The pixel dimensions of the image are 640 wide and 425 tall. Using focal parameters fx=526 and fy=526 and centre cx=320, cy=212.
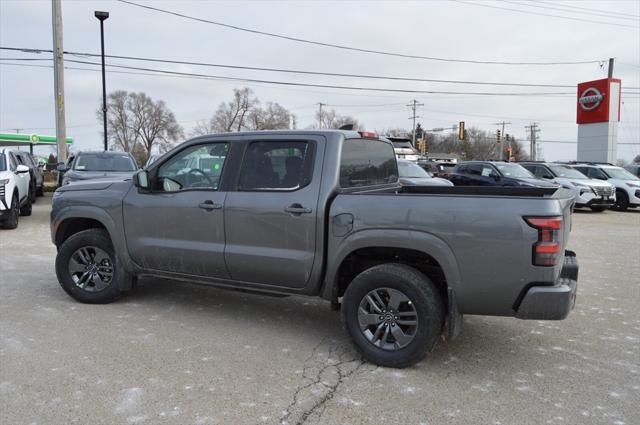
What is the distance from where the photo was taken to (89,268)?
5633 mm

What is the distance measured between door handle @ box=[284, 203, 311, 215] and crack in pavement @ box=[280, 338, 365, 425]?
1.16m

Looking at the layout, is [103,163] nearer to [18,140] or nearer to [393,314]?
[393,314]

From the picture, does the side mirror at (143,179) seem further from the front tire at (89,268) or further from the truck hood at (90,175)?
the truck hood at (90,175)

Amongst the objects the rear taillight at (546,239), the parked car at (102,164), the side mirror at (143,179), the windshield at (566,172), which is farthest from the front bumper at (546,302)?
the windshield at (566,172)

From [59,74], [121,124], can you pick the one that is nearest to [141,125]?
[121,124]

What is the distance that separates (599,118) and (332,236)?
3195 centimetres

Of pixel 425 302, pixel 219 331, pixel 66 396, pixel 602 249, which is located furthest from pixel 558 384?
pixel 602 249

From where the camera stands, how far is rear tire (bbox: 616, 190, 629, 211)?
18.3 m

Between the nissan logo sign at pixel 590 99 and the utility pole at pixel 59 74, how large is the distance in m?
28.5

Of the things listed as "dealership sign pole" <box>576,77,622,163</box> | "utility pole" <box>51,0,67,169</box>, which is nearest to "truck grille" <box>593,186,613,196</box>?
"dealership sign pole" <box>576,77,622,163</box>

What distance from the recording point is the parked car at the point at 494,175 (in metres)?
16.0

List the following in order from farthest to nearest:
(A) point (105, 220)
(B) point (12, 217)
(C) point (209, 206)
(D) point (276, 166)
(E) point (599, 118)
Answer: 1. (E) point (599, 118)
2. (B) point (12, 217)
3. (A) point (105, 220)
4. (C) point (209, 206)
5. (D) point (276, 166)

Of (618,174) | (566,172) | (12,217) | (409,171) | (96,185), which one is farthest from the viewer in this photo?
(618,174)

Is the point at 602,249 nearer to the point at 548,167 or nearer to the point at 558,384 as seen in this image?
the point at 558,384
